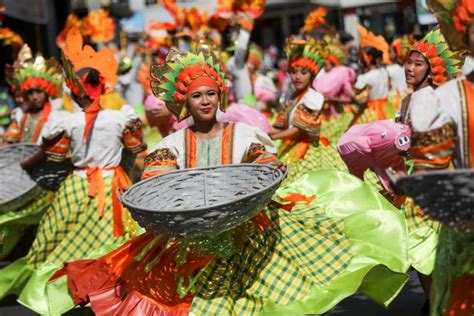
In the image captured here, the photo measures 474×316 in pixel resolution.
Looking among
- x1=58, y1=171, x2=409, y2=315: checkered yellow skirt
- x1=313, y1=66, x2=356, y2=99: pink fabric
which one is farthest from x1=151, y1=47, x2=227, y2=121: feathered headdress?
x1=313, y1=66, x2=356, y2=99: pink fabric

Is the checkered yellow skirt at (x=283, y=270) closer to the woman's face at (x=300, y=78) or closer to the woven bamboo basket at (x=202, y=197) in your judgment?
the woven bamboo basket at (x=202, y=197)

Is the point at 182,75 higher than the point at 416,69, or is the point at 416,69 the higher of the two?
the point at 182,75

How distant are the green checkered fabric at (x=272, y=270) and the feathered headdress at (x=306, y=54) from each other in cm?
334

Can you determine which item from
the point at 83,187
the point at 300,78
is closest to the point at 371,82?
the point at 300,78

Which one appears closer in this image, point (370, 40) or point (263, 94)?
point (370, 40)

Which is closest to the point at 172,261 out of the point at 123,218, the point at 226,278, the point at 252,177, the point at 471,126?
the point at 226,278

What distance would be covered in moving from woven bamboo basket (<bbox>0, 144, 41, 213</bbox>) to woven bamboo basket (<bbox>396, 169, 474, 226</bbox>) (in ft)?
14.1

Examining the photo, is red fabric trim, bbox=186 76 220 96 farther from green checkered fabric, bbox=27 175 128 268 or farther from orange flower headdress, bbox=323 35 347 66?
orange flower headdress, bbox=323 35 347 66

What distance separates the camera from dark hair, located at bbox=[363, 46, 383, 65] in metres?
11.8

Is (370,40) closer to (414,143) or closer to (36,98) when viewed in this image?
(36,98)

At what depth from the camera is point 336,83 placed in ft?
40.6

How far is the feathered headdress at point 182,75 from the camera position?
5.42 m

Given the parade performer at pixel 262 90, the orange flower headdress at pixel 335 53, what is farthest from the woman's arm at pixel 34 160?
the orange flower headdress at pixel 335 53

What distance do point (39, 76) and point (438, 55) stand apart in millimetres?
3810
